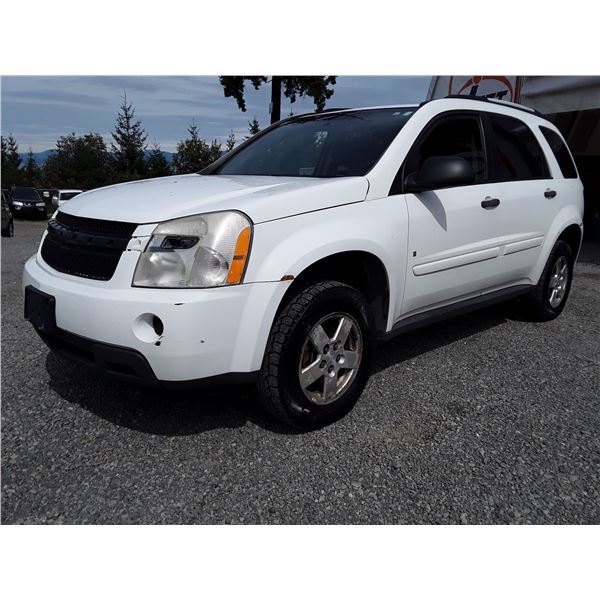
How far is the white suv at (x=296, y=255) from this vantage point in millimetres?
2146

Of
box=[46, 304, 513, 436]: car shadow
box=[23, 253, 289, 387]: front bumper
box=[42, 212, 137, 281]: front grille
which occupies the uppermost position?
box=[42, 212, 137, 281]: front grille

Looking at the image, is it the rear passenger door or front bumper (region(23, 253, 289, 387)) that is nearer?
front bumper (region(23, 253, 289, 387))

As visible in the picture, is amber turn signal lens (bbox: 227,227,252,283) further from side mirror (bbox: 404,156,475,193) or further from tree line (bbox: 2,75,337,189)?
tree line (bbox: 2,75,337,189)

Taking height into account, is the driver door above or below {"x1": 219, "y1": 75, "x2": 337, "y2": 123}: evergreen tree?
below

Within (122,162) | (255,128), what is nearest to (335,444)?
(255,128)

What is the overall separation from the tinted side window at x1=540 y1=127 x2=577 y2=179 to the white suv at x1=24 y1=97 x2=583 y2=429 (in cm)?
75

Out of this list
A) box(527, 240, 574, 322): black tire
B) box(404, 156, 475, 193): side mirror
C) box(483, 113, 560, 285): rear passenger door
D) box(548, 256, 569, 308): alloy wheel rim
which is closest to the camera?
box(404, 156, 475, 193): side mirror

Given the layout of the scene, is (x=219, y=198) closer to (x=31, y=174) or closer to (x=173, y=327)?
(x=173, y=327)

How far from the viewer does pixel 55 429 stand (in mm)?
2531

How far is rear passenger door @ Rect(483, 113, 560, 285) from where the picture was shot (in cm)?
356

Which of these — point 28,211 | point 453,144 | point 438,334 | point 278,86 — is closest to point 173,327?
point 453,144

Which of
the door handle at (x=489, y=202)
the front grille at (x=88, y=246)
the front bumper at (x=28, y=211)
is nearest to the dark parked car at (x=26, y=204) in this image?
the front bumper at (x=28, y=211)

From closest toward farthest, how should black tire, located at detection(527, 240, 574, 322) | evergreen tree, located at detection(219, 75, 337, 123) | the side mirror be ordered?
the side mirror → black tire, located at detection(527, 240, 574, 322) → evergreen tree, located at detection(219, 75, 337, 123)

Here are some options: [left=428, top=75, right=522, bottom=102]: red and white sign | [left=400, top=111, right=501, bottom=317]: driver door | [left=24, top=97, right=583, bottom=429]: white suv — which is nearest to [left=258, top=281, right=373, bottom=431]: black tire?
[left=24, top=97, right=583, bottom=429]: white suv
